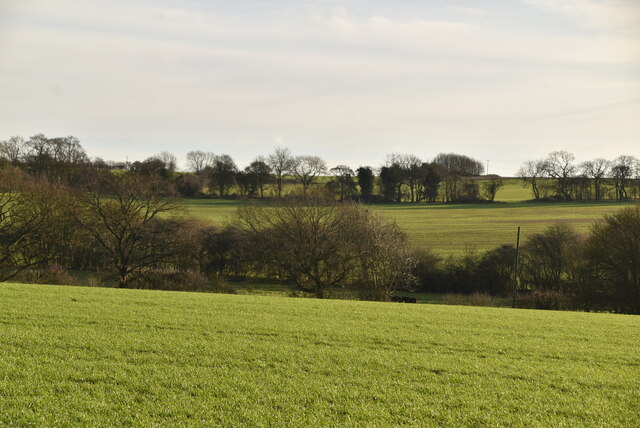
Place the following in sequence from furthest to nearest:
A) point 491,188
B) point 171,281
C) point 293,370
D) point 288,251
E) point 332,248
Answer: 1. point 491,188
2. point 288,251
3. point 332,248
4. point 171,281
5. point 293,370

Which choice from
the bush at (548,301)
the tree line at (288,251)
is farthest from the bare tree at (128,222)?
the bush at (548,301)

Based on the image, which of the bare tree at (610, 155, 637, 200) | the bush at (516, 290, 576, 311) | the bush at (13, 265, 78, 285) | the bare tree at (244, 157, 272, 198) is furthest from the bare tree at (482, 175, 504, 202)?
the bush at (13, 265, 78, 285)

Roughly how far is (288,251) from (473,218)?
2272 inches

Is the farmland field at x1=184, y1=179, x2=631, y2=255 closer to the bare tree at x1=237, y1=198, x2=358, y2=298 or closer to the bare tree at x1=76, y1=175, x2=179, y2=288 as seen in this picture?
the bare tree at x1=237, y1=198, x2=358, y2=298

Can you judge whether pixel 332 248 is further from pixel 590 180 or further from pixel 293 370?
pixel 590 180

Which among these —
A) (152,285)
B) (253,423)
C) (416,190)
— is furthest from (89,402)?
(416,190)

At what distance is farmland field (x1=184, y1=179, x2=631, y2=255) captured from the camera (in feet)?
228

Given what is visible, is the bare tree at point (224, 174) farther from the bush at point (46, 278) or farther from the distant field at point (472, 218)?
the bush at point (46, 278)

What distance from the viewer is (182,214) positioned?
5403cm

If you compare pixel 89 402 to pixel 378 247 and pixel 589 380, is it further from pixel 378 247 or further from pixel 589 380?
pixel 378 247

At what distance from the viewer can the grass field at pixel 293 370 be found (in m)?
8.28

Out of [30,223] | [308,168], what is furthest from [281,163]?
[30,223]

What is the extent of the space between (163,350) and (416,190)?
118m

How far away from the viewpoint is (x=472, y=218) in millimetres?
95438
